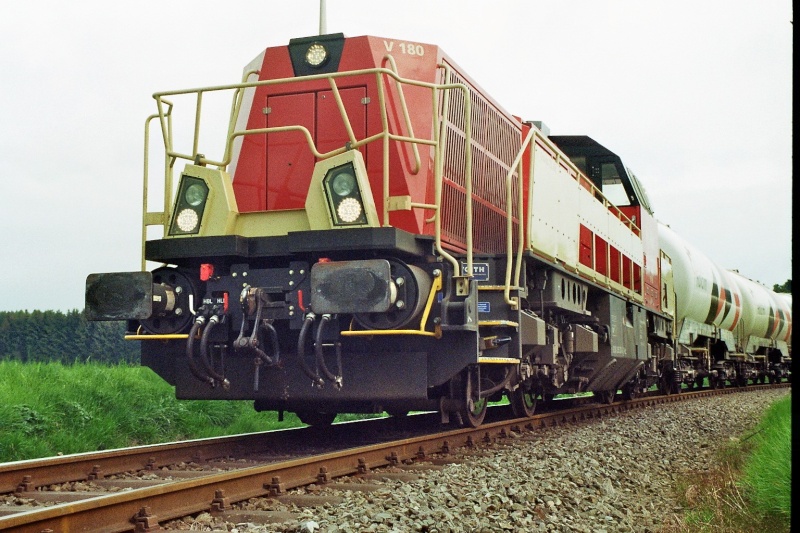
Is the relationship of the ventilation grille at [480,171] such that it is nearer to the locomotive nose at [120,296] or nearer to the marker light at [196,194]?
the marker light at [196,194]

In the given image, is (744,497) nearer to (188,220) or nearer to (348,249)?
(348,249)

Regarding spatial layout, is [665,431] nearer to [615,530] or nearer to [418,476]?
[418,476]

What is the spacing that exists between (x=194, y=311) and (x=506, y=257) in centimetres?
245

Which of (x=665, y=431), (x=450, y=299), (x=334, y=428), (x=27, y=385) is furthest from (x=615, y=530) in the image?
(x=27, y=385)

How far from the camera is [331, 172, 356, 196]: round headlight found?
6.30 meters

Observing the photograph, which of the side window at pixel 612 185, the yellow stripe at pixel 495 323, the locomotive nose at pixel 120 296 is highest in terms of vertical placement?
the side window at pixel 612 185

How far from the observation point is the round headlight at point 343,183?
6.30 m

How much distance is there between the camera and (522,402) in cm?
969

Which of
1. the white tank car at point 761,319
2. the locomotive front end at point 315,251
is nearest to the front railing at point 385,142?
the locomotive front end at point 315,251

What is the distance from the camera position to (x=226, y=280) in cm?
667

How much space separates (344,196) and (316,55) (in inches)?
59.9

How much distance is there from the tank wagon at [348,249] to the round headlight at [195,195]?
0.04ft

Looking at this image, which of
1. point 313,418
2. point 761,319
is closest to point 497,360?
point 313,418

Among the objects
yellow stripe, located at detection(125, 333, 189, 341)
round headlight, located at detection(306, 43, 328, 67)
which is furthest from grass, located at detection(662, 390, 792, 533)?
round headlight, located at detection(306, 43, 328, 67)
